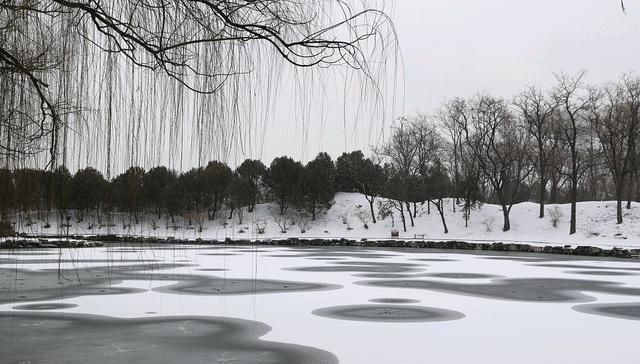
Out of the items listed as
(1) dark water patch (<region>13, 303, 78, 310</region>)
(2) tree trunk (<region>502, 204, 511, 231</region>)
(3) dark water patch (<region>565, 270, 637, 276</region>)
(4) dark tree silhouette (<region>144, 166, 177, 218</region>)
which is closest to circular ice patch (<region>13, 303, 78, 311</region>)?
(1) dark water patch (<region>13, 303, 78, 310</region>)

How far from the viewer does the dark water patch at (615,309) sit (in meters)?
9.75

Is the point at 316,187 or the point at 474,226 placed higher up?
the point at 316,187

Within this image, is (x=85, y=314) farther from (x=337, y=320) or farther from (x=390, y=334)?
(x=390, y=334)

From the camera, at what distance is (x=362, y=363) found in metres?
6.32

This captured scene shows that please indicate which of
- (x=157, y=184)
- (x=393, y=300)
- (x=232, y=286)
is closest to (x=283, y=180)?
(x=232, y=286)

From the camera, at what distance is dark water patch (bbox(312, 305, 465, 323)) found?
9039mm

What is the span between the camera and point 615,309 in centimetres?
1041

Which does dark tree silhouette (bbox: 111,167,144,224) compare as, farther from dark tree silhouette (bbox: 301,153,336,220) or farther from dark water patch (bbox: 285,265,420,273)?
dark tree silhouette (bbox: 301,153,336,220)

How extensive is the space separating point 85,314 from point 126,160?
246 inches

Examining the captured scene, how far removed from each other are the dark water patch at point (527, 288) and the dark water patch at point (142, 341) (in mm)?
5636

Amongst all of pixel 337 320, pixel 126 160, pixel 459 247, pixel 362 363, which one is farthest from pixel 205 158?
pixel 459 247

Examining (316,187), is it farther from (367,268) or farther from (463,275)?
(463,275)

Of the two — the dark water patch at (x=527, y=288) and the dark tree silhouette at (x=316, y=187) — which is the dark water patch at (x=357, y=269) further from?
the dark tree silhouette at (x=316, y=187)

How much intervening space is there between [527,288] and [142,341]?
29.6ft
